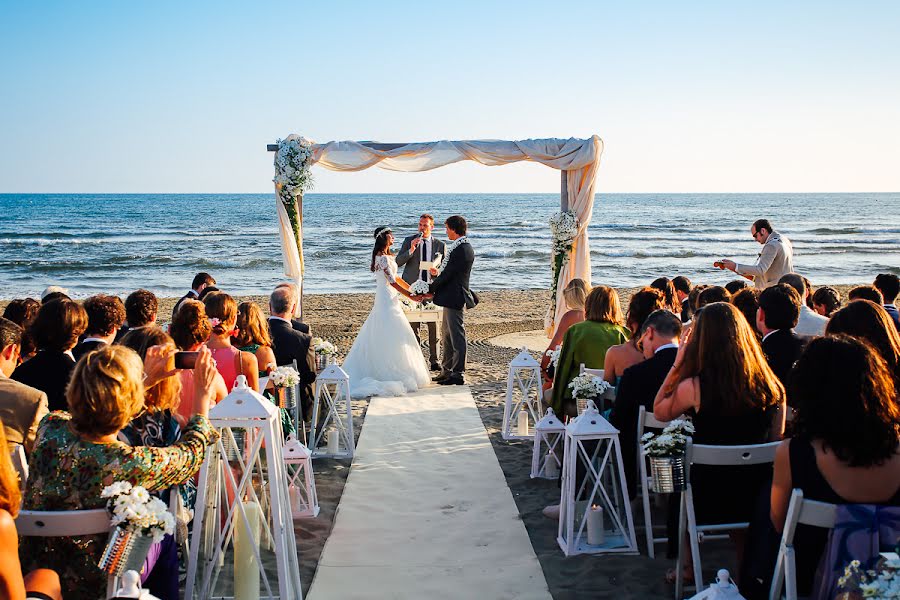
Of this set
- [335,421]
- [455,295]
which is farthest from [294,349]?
[455,295]

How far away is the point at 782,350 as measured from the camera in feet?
15.0

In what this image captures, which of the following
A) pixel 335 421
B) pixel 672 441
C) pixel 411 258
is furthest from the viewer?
pixel 411 258

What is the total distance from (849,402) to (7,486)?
2561mm

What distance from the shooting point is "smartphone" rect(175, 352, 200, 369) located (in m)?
3.23

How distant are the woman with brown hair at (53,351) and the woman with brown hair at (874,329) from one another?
3922mm

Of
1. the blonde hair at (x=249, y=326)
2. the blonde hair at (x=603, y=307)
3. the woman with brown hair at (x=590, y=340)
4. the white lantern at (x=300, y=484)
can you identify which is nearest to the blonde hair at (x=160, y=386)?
the white lantern at (x=300, y=484)

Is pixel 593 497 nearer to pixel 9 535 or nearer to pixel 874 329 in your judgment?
pixel 874 329

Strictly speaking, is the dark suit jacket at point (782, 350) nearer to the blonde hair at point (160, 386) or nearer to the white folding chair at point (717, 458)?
the white folding chair at point (717, 458)

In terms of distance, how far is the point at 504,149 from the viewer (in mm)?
9234

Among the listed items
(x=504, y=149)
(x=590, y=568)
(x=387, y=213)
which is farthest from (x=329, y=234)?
(x=590, y=568)

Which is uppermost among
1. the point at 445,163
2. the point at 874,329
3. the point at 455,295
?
the point at 445,163

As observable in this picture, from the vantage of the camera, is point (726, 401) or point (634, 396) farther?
point (634, 396)

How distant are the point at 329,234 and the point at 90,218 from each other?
858 inches

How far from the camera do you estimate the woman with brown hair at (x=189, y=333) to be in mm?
4074
